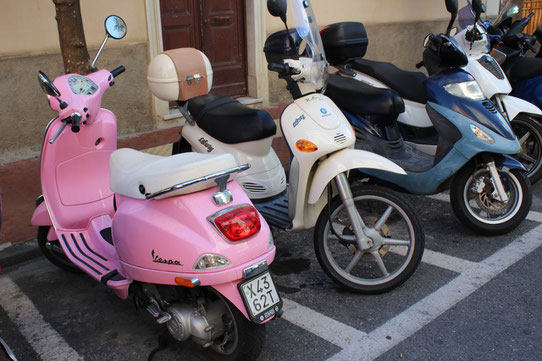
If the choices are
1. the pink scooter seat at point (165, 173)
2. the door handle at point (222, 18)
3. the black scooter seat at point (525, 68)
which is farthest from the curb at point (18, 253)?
the black scooter seat at point (525, 68)

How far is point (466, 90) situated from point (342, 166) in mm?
1517

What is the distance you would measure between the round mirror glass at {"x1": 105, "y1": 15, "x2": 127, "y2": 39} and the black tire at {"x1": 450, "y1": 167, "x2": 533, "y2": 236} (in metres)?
2.43

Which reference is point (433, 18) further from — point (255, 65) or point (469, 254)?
point (469, 254)

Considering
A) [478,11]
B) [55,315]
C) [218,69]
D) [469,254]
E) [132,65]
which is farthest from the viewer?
[218,69]

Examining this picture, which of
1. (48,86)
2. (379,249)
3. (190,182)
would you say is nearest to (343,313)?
(379,249)

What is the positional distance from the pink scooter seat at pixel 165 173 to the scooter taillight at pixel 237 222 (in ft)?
0.52

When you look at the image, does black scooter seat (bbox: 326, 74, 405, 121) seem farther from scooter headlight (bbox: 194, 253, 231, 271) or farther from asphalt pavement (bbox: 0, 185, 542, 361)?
scooter headlight (bbox: 194, 253, 231, 271)

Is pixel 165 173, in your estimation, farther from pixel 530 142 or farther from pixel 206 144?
pixel 530 142

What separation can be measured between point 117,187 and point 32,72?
9.99 feet

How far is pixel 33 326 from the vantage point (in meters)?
3.32

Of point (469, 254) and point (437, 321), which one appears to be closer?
point (437, 321)

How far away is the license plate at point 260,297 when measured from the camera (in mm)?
2580

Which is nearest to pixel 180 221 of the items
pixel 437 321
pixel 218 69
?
pixel 437 321

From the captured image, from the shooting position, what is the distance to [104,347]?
3076 mm
